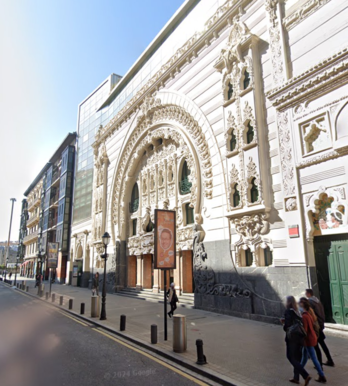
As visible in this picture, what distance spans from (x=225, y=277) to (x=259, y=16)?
12.8 metres

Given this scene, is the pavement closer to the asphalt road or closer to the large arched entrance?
the asphalt road

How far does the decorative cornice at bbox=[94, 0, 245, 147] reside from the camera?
1651cm

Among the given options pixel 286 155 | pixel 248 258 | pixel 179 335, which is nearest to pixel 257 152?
pixel 286 155

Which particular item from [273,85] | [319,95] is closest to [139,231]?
[273,85]

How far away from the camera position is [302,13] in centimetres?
1252

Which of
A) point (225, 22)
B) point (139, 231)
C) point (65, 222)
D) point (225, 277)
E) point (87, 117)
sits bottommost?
point (225, 277)

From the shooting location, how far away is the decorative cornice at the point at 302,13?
12.0m

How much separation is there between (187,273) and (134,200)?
949 centimetres

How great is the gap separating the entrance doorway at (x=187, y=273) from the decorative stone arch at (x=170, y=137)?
165 inches

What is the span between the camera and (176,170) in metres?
20.9

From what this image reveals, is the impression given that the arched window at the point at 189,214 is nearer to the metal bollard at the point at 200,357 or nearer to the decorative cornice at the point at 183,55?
the decorative cornice at the point at 183,55

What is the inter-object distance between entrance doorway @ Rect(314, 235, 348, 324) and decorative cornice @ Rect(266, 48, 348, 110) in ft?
17.8

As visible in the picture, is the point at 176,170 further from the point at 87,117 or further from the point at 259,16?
the point at 87,117

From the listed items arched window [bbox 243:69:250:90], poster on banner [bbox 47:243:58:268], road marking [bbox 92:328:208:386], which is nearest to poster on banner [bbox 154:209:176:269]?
road marking [bbox 92:328:208:386]
